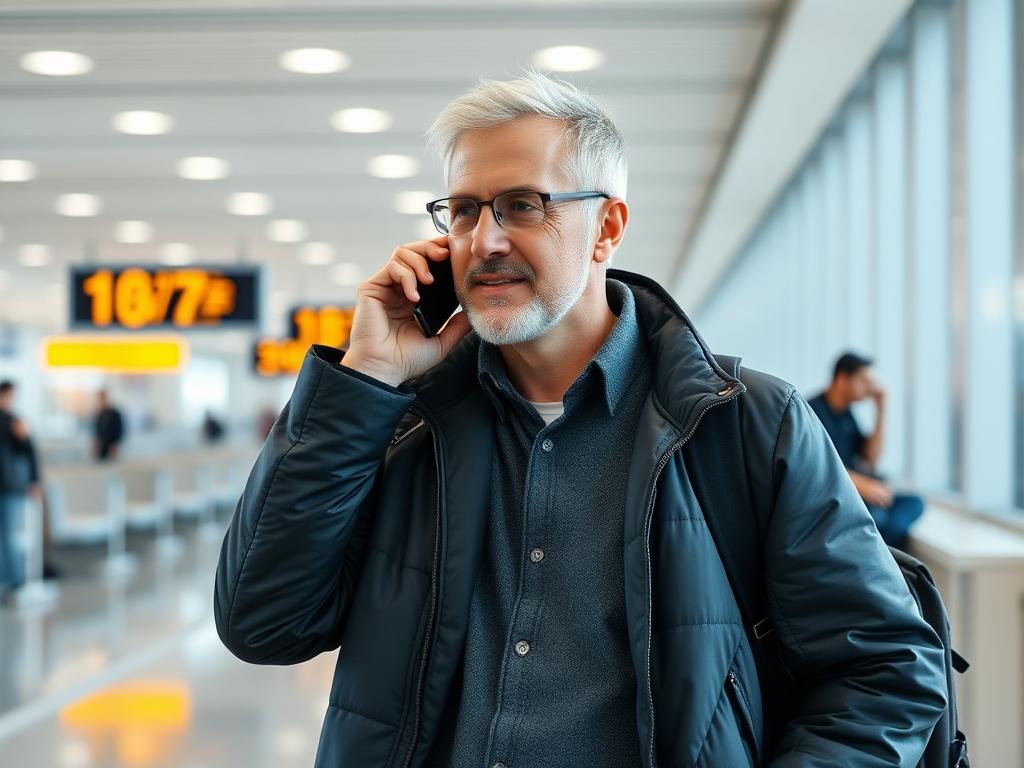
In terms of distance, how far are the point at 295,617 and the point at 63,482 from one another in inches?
442

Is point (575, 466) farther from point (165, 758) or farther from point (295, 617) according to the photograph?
point (165, 758)

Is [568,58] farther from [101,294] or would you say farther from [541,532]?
[101,294]

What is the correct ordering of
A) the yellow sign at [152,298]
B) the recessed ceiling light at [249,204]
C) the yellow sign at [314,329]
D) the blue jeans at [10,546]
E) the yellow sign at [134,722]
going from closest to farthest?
the yellow sign at [134,722] → the blue jeans at [10,546] → the yellow sign at [152,298] → the recessed ceiling light at [249,204] → the yellow sign at [314,329]

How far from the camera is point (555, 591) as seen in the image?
1.59 m

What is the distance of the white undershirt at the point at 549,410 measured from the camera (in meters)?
1.74

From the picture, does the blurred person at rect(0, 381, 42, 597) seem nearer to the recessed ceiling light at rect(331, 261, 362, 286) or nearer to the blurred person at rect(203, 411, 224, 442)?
the recessed ceiling light at rect(331, 261, 362, 286)

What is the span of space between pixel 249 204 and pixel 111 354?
335 inches

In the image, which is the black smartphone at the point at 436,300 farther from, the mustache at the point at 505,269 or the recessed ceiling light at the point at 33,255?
the recessed ceiling light at the point at 33,255

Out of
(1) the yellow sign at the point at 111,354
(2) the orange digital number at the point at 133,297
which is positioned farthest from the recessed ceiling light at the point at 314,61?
(1) the yellow sign at the point at 111,354

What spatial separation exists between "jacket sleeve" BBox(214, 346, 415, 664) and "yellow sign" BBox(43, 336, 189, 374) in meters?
16.7

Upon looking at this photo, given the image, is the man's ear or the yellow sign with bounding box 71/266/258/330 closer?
the man's ear

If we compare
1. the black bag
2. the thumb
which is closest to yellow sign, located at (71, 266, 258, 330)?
the thumb

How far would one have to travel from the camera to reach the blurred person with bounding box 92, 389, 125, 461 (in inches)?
600

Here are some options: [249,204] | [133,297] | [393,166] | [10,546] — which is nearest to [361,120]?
[393,166]
